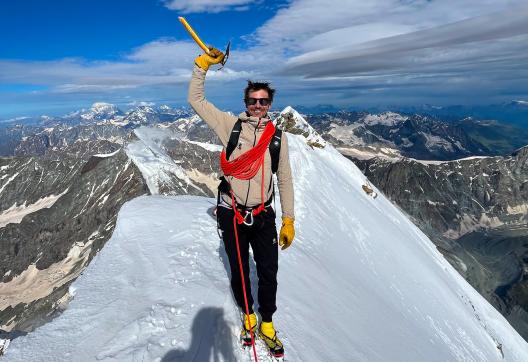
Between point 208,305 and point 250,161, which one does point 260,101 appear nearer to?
point 250,161

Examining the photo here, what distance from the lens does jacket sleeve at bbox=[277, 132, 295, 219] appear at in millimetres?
8148

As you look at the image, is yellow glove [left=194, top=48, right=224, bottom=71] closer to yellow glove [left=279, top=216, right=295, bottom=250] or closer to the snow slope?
yellow glove [left=279, top=216, right=295, bottom=250]

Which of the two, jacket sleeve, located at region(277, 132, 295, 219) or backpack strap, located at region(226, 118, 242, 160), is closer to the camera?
backpack strap, located at region(226, 118, 242, 160)

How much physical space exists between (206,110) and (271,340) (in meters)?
5.13

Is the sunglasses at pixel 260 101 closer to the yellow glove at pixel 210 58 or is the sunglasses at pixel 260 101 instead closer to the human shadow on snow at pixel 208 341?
the yellow glove at pixel 210 58

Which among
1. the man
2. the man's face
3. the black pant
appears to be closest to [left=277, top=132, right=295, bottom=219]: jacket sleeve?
the man

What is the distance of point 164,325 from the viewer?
8461 millimetres

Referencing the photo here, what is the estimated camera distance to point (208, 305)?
30.1 feet

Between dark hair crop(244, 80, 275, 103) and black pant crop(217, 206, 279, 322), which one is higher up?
dark hair crop(244, 80, 275, 103)

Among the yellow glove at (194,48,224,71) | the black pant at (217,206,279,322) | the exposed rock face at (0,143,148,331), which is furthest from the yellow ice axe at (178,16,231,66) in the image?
the exposed rock face at (0,143,148,331)

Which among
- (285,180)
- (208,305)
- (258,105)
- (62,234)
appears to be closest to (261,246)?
(285,180)

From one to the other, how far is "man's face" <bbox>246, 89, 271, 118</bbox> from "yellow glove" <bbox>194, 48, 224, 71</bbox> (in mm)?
930

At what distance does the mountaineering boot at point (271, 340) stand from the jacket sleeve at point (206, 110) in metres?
4.10

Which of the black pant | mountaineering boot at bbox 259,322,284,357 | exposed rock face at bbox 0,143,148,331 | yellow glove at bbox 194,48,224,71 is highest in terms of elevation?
yellow glove at bbox 194,48,224,71
